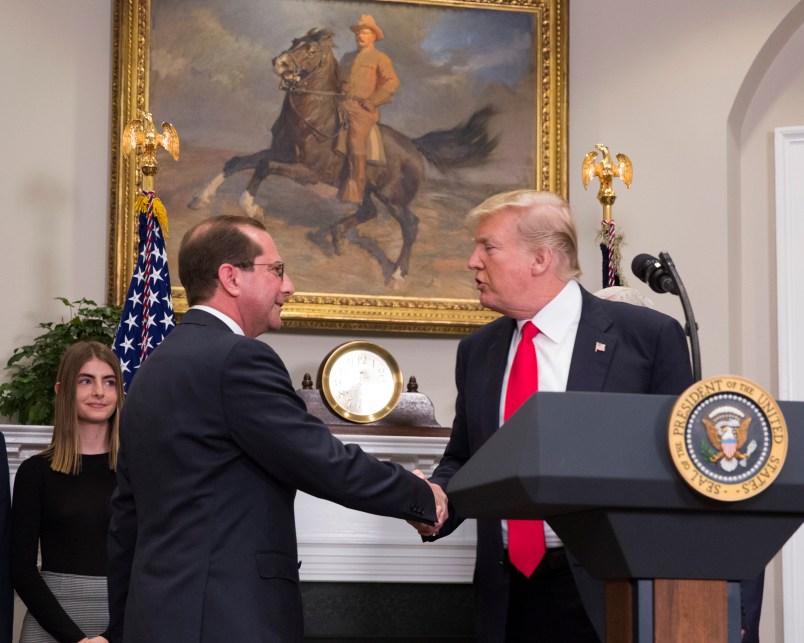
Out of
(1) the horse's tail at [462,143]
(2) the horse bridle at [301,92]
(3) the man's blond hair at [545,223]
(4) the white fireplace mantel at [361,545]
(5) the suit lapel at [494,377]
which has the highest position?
(2) the horse bridle at [301,92]

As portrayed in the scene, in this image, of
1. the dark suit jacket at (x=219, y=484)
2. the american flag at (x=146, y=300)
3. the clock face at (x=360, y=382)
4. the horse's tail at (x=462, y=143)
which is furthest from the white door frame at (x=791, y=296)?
the dark suit jacket at (x=219, y=484)

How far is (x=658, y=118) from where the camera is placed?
23.5ft

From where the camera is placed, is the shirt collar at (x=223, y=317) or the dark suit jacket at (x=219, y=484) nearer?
the dark suit jacket at (x=219, y=484)

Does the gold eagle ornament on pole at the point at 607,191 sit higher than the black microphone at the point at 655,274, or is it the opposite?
the gold eagle ornament on pole at the point at 607,191

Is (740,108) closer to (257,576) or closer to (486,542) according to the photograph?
(486,542)

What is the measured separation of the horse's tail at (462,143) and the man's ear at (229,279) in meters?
3.97

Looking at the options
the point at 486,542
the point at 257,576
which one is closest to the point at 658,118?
the point at 486,542

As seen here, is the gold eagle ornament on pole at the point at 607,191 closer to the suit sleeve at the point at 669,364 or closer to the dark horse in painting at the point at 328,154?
the dark horse in painting at the point at 328,154

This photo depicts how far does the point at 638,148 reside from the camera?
23.5ft

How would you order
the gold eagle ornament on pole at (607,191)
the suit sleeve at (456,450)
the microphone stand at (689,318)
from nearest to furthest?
the microphone stand at (689,318) → the suit sleeve at (456,450) → the gold eagle ornament on pole at (607,191)

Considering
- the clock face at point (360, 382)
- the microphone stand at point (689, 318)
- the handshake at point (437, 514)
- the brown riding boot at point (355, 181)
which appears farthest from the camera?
the brown riding boot at point (355, 181)

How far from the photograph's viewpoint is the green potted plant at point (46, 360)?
582 cm

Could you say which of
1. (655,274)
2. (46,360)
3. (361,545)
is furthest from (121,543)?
(46,360)

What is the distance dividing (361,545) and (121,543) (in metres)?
2.41
